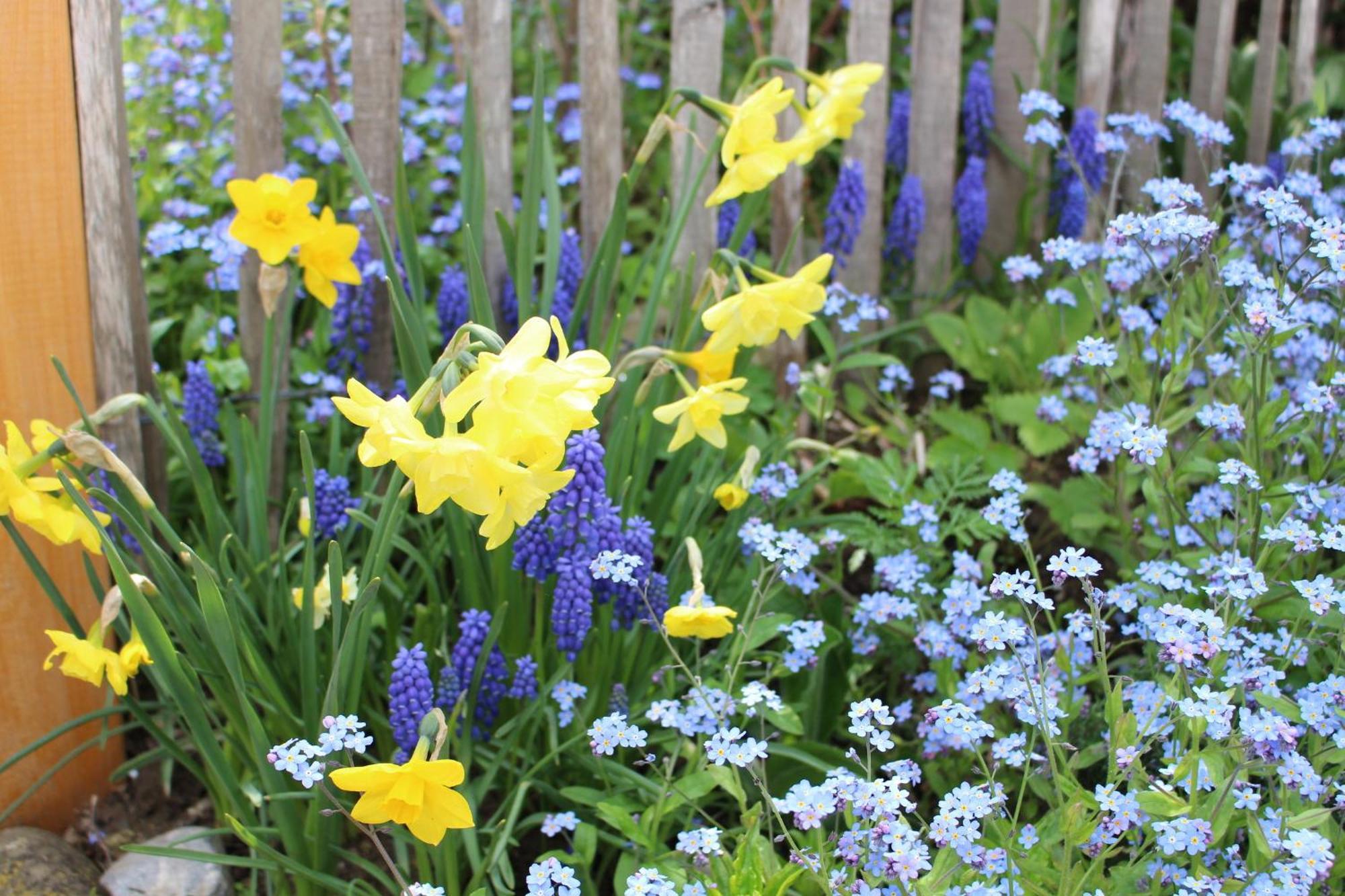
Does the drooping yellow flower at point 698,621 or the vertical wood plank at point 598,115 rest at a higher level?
the vertical wood plank at point 598,115

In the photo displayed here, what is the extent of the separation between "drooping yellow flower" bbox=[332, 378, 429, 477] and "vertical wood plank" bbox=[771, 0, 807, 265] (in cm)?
153

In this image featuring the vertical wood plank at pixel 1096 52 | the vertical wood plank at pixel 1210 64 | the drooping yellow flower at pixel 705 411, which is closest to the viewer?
the drooping yellow flower at pixel 705 411

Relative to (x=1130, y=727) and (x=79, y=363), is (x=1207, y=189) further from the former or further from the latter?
(x=79, y=363)

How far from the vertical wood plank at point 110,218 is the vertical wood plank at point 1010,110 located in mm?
1978

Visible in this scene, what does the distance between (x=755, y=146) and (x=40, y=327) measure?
3.81 feet

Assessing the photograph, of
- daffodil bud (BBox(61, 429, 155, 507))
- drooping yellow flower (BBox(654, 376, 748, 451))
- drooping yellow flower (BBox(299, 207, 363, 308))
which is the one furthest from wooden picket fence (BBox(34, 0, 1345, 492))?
drooping yellow flower (BBox(654, 376, 748, 451))

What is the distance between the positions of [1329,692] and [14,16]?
2.11 m

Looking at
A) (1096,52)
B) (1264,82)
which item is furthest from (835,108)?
(1264,82)

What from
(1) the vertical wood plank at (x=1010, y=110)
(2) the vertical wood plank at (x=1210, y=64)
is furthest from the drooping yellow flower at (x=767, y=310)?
(2) the vertical wood plank at (x=1210, y=64)

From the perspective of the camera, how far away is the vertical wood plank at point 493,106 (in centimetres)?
253

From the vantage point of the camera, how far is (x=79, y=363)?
212 cm

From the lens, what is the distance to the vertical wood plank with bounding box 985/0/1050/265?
10.4 feet

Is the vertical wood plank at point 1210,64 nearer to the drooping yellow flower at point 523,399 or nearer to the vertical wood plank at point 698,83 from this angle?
the vertical wood plank at point 698,83

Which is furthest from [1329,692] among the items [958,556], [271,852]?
[271,852]
